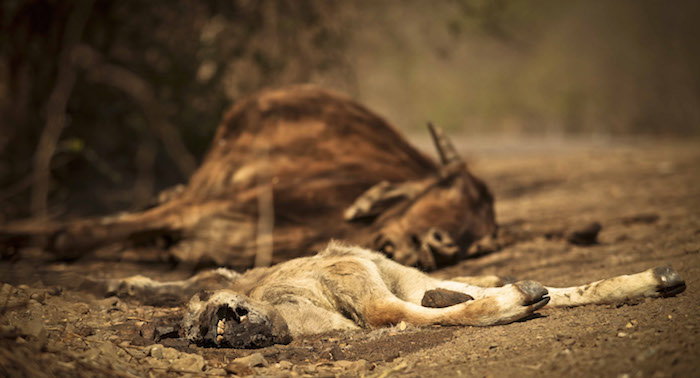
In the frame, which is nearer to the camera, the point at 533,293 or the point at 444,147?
the point at 533,293

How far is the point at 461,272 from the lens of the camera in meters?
4.17

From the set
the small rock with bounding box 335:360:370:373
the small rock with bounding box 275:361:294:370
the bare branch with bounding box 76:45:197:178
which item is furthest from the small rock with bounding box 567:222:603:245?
the bare branch with bounding box 76:45:197:178

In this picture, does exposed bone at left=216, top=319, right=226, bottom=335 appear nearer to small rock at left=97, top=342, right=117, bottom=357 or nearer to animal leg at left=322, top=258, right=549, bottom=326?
small rock at left=97, top=342, right=117, bottom=357

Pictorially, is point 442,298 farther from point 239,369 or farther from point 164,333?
point 164,333

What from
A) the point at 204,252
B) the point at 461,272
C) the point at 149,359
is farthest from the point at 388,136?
the point at 149,359

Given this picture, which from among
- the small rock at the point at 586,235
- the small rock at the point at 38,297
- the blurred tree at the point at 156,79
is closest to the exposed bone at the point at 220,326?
the small rock at the point at 38,297

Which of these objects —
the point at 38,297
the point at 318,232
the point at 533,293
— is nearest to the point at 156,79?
the point at 318,232

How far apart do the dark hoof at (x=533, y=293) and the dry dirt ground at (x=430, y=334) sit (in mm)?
97

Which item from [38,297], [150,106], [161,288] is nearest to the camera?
[150,106]

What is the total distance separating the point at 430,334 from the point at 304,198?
6.35ft

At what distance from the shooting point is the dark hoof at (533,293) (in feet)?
8.97

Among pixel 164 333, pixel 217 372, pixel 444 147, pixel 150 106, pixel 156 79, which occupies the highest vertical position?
pixel 156 79

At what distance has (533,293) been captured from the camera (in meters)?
2.74

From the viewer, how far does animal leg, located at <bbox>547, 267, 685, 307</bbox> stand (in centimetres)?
275
